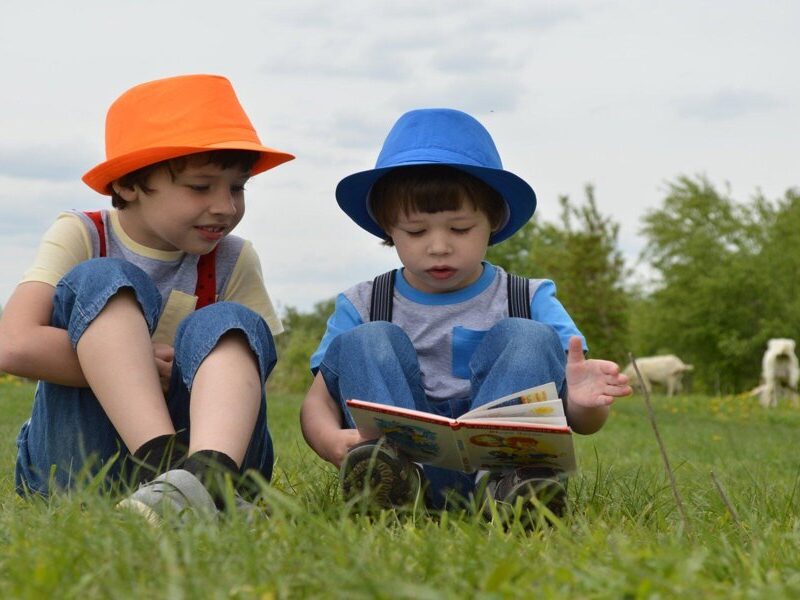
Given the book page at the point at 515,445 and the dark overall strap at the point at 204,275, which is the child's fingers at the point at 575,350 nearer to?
the book page at the point at 515,445

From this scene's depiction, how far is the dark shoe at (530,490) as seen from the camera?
2660mm

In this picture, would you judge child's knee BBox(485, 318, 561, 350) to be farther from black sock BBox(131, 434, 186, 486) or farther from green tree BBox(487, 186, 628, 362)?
green tree BBox(487, 186, 628, 362)

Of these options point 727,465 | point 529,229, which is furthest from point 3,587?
point 529,229

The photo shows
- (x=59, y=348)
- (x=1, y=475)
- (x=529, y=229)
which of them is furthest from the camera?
(x=529, y=229)

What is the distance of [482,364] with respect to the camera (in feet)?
9.96

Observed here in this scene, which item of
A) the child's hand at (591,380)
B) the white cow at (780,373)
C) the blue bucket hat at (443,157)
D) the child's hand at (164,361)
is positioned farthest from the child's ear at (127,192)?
the white cow at (780,373)

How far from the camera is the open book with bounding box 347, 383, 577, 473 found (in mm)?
2557

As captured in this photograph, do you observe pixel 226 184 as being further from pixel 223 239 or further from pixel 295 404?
pixel 295 404

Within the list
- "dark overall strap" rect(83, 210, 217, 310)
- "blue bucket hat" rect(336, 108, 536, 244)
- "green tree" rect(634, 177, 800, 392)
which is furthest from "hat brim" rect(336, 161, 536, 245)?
"green tree" rect(634, 177, 800, 392)

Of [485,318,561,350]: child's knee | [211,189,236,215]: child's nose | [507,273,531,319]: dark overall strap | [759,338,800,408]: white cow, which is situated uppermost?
[211,189,236,215]: child's nose

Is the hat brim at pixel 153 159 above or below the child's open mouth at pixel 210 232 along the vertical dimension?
above

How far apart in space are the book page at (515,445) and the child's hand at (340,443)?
0.33 m

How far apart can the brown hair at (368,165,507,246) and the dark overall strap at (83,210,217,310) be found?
556mm

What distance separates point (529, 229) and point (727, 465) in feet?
130
